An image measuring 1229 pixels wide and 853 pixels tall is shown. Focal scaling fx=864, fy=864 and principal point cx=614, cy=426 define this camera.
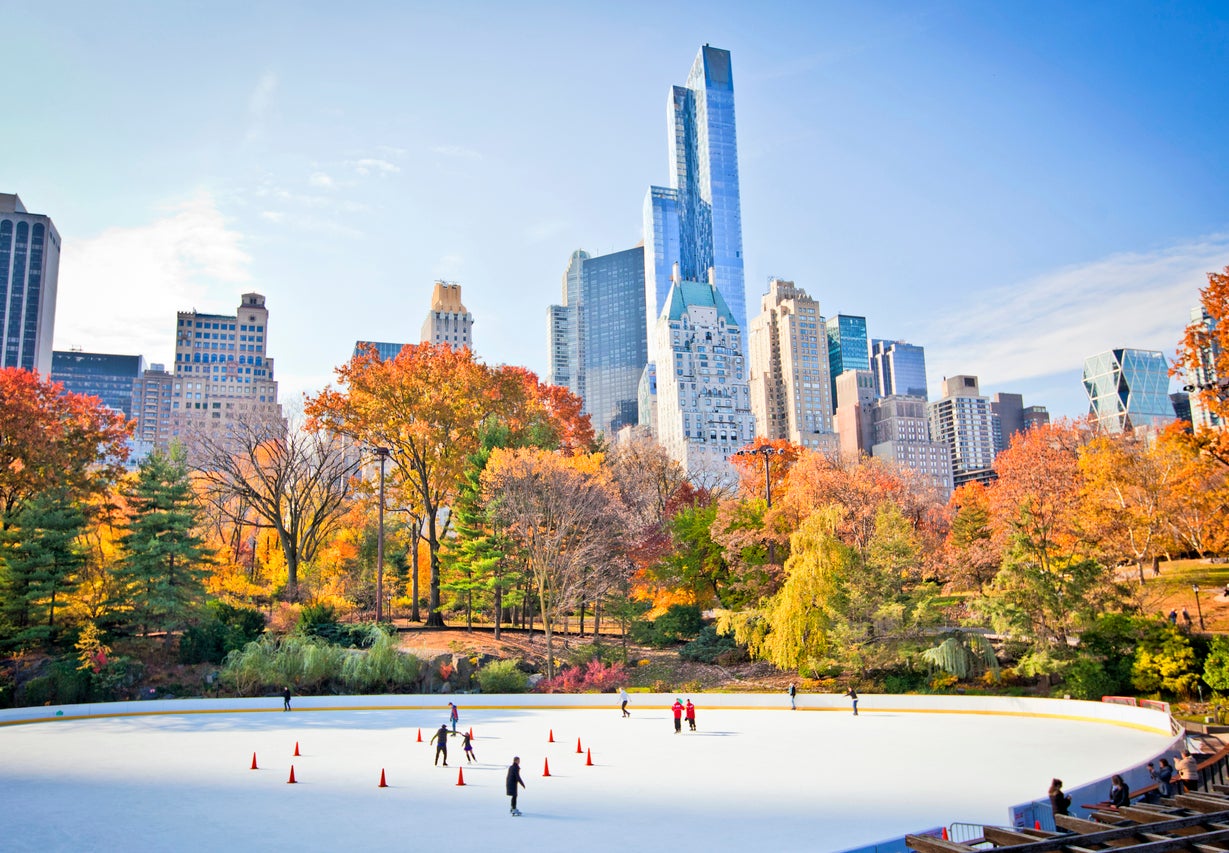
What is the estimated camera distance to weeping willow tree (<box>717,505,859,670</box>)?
121 ft

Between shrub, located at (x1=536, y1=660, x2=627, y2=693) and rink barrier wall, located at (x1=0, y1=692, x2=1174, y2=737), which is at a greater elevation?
shrub, located at (x1=536, y1=660, x2=627, y2=693)

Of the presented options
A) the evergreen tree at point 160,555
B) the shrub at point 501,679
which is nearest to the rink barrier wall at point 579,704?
the shrub at point 501,679

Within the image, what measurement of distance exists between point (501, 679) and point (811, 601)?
13912 mm

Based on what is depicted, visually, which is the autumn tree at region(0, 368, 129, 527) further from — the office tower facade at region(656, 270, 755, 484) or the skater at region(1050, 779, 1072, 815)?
the office tower facade at region(656, 270, 755, 484)

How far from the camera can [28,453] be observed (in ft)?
129

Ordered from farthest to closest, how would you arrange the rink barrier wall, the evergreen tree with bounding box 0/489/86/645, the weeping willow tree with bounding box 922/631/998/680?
the evergreen tree with bounding box 0/489/86/645 < the weeping willow tree with bounding box 922/631/998/680 < the rink barrier wall

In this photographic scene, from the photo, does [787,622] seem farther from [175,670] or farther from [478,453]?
[175,670]

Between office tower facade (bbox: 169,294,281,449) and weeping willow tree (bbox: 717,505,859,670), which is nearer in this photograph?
weeping willow tree (bbox: 717,505,859,670)

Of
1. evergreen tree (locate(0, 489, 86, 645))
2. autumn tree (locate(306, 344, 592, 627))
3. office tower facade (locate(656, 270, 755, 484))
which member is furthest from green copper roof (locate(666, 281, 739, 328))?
evergreen tree (locate(0, 489, 86, 645))

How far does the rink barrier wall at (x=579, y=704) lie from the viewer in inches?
1217

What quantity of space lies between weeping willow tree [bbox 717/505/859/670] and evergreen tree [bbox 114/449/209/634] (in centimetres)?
2700

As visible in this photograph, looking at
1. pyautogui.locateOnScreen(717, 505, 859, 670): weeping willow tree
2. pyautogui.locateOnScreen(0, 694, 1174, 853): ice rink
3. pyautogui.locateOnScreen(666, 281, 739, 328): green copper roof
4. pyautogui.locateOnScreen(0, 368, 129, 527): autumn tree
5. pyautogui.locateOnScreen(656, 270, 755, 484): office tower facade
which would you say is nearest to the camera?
pyautogui.locateOnScreen(0, 694, 1174, 853): ice rink

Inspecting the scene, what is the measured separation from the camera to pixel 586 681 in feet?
124

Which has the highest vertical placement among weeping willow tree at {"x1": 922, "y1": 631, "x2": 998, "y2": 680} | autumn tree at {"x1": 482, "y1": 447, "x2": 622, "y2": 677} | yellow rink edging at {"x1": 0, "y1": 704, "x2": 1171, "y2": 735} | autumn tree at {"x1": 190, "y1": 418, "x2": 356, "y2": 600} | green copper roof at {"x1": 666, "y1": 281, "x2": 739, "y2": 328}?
green copper roof at {"x1": 666, "y1": 281, "x2": 739, "y2": 328}
